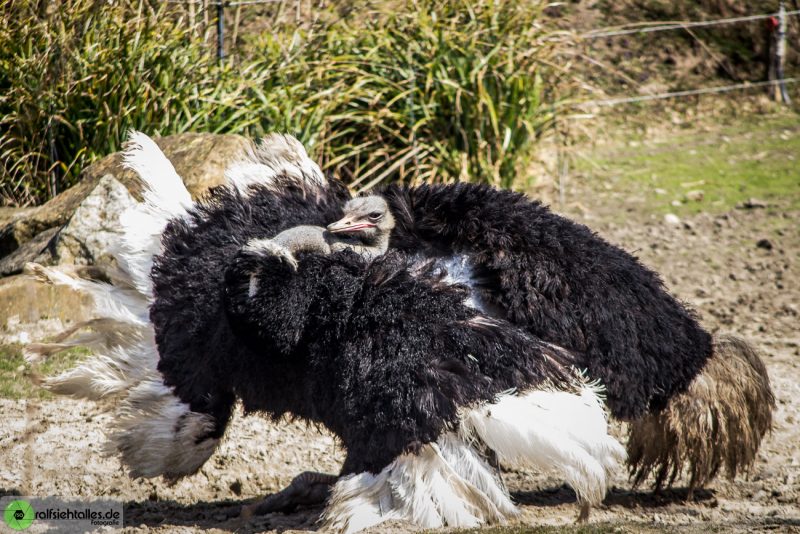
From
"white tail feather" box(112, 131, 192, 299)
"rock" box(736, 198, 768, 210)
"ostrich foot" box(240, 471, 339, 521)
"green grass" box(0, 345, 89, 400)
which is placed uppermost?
"white tail feather" box(112, 131, 192, 299)

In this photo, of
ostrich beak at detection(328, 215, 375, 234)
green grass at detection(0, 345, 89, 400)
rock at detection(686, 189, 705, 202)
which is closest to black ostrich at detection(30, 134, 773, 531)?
ostrich beak at detection(328, 215, 375, 234)

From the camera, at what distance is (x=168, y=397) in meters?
3.95

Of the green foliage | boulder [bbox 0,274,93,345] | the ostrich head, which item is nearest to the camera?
the ostrich head

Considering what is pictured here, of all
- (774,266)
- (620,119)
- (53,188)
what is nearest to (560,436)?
(774,266)

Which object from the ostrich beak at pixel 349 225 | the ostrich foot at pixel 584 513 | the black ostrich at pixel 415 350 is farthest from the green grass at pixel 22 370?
the ostrich foot at pixel 584 513

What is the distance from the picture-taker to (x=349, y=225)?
3.64 metres

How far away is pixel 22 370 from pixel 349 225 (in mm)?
2629

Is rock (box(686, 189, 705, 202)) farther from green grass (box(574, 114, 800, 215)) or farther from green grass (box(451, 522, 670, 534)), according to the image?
green grass (box(451, 522, 670, 534))

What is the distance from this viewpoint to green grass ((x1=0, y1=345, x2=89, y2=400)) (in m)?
5.12

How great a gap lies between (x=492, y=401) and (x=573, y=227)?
0.82 m

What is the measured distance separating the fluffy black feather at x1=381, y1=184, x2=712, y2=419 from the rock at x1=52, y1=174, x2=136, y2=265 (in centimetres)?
257

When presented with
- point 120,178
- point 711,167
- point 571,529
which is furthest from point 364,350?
point 711,167

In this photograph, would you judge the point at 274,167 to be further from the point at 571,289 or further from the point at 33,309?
the point at 33,309

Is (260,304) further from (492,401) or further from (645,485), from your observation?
(645,485)
